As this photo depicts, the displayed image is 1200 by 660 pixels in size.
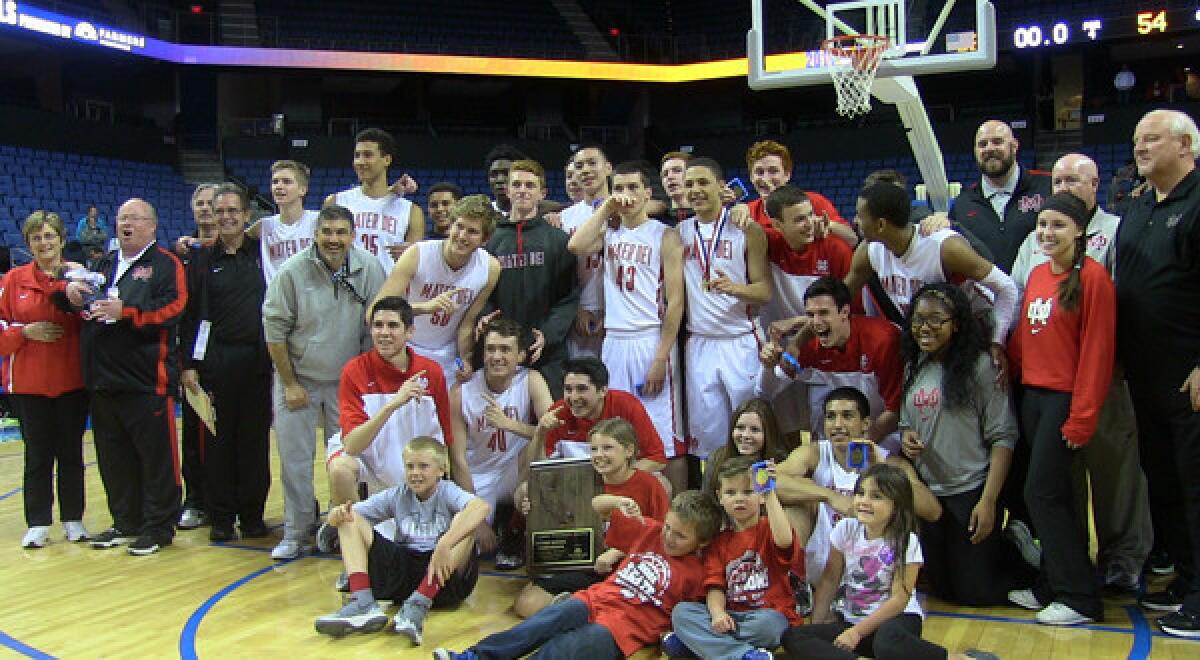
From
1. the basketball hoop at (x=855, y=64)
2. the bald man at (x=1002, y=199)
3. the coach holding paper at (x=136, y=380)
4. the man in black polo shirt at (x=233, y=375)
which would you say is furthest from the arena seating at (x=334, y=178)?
the bald man at (x=1002, y=199)

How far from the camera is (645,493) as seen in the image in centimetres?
486

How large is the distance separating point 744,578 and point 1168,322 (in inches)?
86.0

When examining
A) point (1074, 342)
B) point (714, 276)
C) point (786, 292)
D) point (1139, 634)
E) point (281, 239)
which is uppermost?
point (281, 239)

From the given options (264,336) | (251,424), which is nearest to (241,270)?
(264,336)

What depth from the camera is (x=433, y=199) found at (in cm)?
712

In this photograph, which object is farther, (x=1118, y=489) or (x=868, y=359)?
(x=868, y=359)

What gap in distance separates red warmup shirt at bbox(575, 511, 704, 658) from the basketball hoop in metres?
5.47

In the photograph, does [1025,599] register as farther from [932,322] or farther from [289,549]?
[289,549]

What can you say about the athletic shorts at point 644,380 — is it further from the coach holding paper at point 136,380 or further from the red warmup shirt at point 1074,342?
the coach holding paper at point 136,380

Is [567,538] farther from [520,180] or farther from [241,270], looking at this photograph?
[241,270]

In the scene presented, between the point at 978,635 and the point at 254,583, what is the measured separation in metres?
3.62

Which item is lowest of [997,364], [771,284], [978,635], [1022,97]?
[978,635]

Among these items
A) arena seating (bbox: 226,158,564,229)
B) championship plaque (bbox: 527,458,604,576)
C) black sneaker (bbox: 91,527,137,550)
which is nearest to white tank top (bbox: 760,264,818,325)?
championship plaque (bbox: 527,458,604,576)

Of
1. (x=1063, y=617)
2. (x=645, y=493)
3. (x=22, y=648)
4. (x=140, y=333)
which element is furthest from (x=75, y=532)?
(x=1063, y=617)
